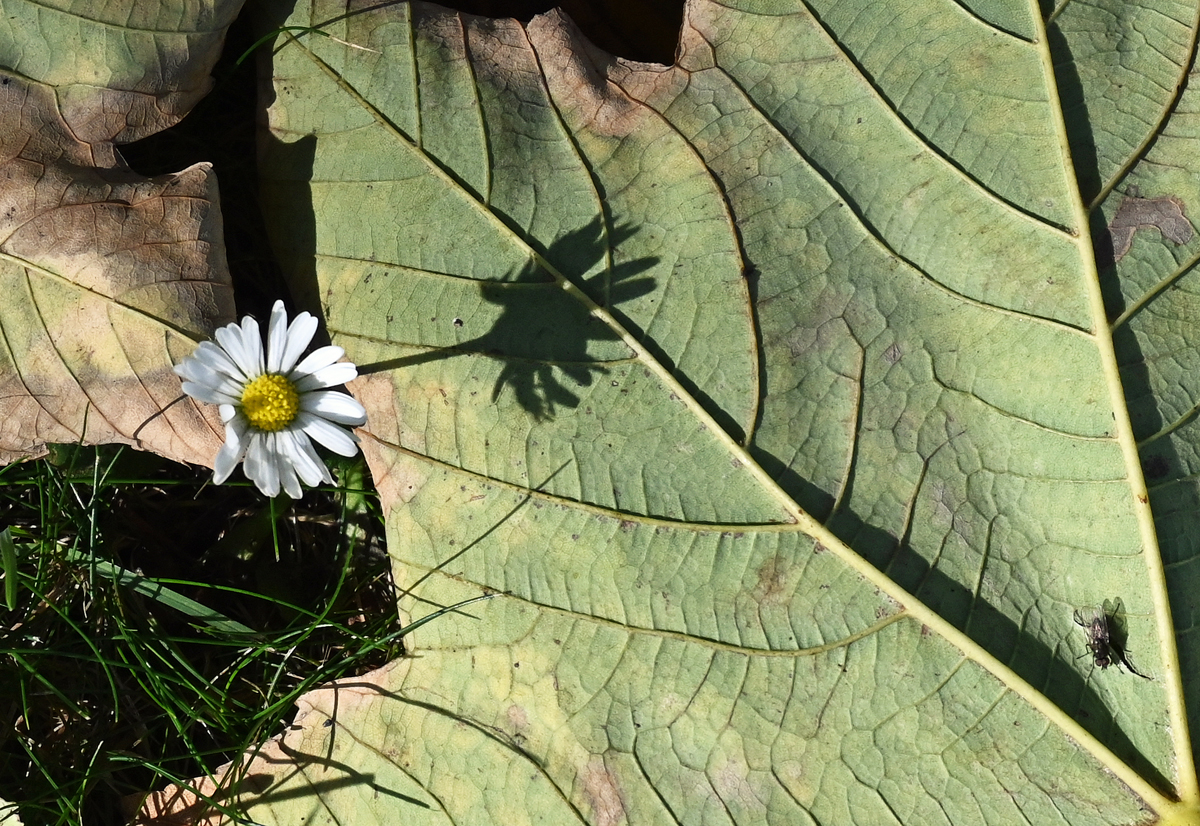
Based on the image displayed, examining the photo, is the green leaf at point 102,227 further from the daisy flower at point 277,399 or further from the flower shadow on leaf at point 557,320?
the flower shadow on leaf at point 557,320

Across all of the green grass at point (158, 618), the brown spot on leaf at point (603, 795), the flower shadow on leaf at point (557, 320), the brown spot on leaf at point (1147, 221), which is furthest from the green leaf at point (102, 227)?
the brown spot on leaf at point (1147, 221)

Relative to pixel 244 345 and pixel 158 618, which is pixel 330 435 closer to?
pixel 244 345

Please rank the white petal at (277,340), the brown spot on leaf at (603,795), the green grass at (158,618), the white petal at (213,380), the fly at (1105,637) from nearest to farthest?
the fly at (1105,637) → the brown spot on leaf at (603,795) → the white petal at (213,380) → the white petal at (277,340) → the green grass at (158,618)

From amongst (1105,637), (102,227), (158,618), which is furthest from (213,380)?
(1105,637)

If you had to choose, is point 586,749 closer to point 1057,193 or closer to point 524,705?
point 524,705

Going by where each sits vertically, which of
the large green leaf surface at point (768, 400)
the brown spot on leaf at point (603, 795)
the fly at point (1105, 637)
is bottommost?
the fly at point (1105, 637)
